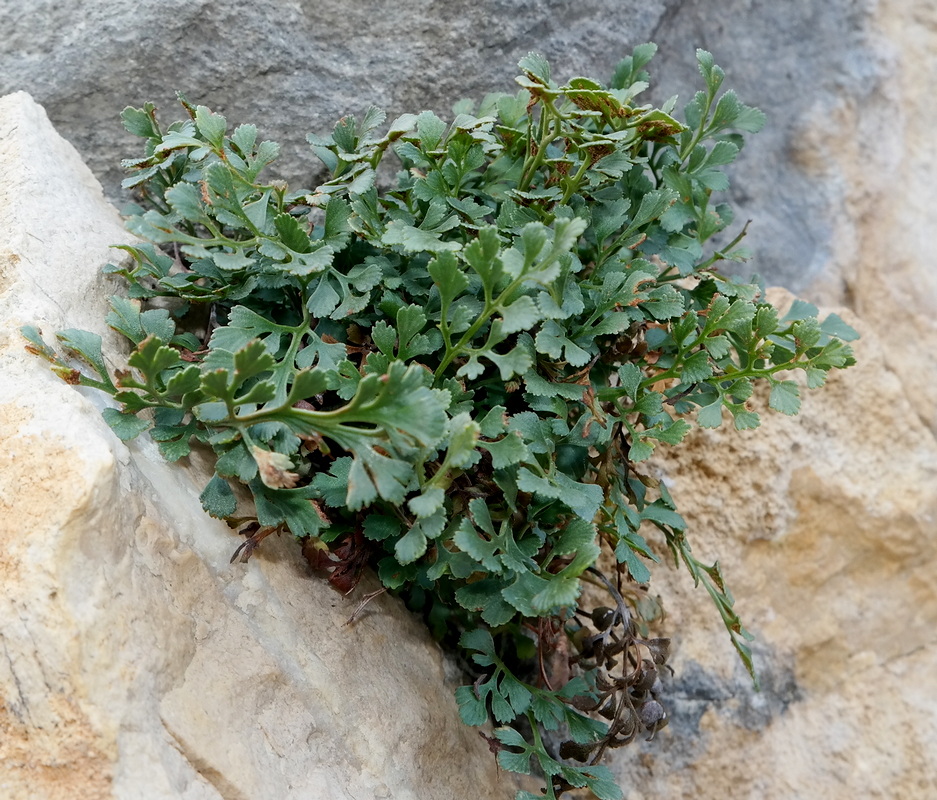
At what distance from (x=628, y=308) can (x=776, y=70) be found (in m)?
1.09

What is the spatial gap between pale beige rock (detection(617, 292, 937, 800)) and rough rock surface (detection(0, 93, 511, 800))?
0.49 m

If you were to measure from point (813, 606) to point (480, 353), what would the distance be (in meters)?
1.02

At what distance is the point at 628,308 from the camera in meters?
1.32

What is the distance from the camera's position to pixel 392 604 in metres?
1.37

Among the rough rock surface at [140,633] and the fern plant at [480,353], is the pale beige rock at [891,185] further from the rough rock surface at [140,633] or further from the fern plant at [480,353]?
the rough rock surface at [140,633]

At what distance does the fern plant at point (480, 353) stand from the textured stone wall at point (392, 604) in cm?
9

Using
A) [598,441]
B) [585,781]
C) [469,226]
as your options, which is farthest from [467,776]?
[469,226]

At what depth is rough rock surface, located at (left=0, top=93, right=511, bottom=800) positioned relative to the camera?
3.30ft

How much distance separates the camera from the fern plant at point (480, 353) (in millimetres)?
1114

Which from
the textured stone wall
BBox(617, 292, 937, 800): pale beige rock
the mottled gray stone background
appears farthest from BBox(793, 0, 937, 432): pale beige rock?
the mottled gray stone background

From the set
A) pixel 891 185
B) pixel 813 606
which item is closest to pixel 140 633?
pixel 813 606

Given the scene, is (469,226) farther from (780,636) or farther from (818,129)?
(818,129)

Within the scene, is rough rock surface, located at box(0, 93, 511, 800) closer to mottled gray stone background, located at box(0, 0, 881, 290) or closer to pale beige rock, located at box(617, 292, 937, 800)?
mottled gray stone background, located at box(0, 0, 881, 290)

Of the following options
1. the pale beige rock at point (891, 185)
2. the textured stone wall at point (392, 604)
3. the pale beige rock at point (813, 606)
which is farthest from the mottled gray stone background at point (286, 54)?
the pale beige rock at point (813, 606)
